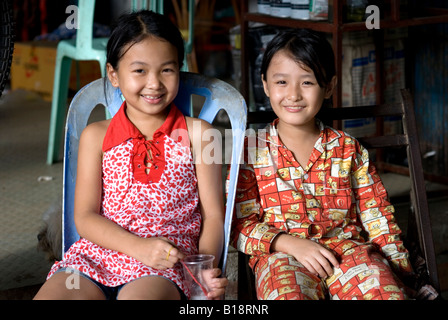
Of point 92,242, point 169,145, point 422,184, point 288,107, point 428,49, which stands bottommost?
point 92,242

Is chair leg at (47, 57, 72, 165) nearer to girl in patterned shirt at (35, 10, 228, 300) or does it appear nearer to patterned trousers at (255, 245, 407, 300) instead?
girl in patterned shirt at (35, 10, 228, 300)

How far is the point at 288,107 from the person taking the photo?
1848 mm

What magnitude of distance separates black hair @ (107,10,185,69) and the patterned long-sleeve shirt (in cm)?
40

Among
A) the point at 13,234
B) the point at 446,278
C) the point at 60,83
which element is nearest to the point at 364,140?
the point at 446,278

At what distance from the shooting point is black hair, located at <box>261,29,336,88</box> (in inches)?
71.9

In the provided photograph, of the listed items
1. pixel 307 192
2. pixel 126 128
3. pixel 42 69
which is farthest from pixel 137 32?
pixel 42 69

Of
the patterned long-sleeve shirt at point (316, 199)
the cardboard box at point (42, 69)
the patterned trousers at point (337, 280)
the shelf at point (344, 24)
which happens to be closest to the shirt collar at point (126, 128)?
the patterned long-sleeve shirt at point (316, 199)

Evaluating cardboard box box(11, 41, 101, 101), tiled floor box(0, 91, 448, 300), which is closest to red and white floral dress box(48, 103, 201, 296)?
tiled floor box(0, 91, 448, 300)

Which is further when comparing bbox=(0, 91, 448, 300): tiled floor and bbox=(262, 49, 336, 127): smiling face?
bbox=(0, 91, 448, 300): tiled floor

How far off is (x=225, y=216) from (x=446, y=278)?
1.24 meters

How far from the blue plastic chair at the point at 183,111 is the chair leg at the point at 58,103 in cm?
187

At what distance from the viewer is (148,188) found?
1.81 meters

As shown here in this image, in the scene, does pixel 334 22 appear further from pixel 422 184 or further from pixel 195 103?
pixel 195 103

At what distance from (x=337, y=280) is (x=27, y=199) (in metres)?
2.09
